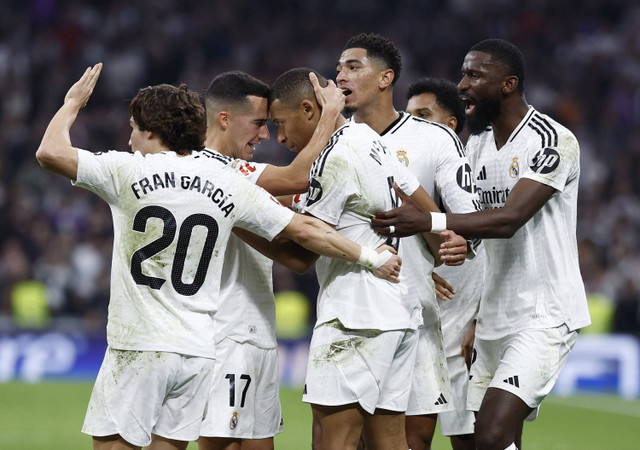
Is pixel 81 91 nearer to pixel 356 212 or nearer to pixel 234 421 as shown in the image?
pixel 356 212

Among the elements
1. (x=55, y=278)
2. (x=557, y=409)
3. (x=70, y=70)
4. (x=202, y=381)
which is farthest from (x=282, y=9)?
(x=202, y=381)

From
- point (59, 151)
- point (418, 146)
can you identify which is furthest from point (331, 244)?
point (59, 151)

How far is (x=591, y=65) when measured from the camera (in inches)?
805

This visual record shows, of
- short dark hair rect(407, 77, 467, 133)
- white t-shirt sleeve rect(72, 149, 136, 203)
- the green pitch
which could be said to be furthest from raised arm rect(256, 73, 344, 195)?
the green pitch

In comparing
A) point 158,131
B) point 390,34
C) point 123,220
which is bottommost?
point 123,220

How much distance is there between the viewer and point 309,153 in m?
5.35

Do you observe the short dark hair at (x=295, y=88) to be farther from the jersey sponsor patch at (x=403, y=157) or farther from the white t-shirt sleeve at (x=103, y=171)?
the white t-shirt sleeve at (x=103, y=171)

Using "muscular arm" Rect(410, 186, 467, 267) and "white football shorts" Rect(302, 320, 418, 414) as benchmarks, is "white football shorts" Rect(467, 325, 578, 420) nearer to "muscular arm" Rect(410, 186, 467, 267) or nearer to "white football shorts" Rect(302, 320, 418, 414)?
"muscular arm" Rect(410, 186, 467, 267)

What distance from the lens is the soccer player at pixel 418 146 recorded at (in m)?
5.71

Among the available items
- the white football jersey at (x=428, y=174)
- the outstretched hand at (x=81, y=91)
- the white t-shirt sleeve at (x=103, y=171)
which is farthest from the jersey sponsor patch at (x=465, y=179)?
the outstretched hand at (x=81, y=91)

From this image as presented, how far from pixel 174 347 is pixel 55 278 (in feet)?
38.8

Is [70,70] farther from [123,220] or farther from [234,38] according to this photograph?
[123,220]

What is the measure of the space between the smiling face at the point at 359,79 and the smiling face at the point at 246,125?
514 millimetres

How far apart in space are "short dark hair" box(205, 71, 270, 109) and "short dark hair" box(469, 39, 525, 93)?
139cm
